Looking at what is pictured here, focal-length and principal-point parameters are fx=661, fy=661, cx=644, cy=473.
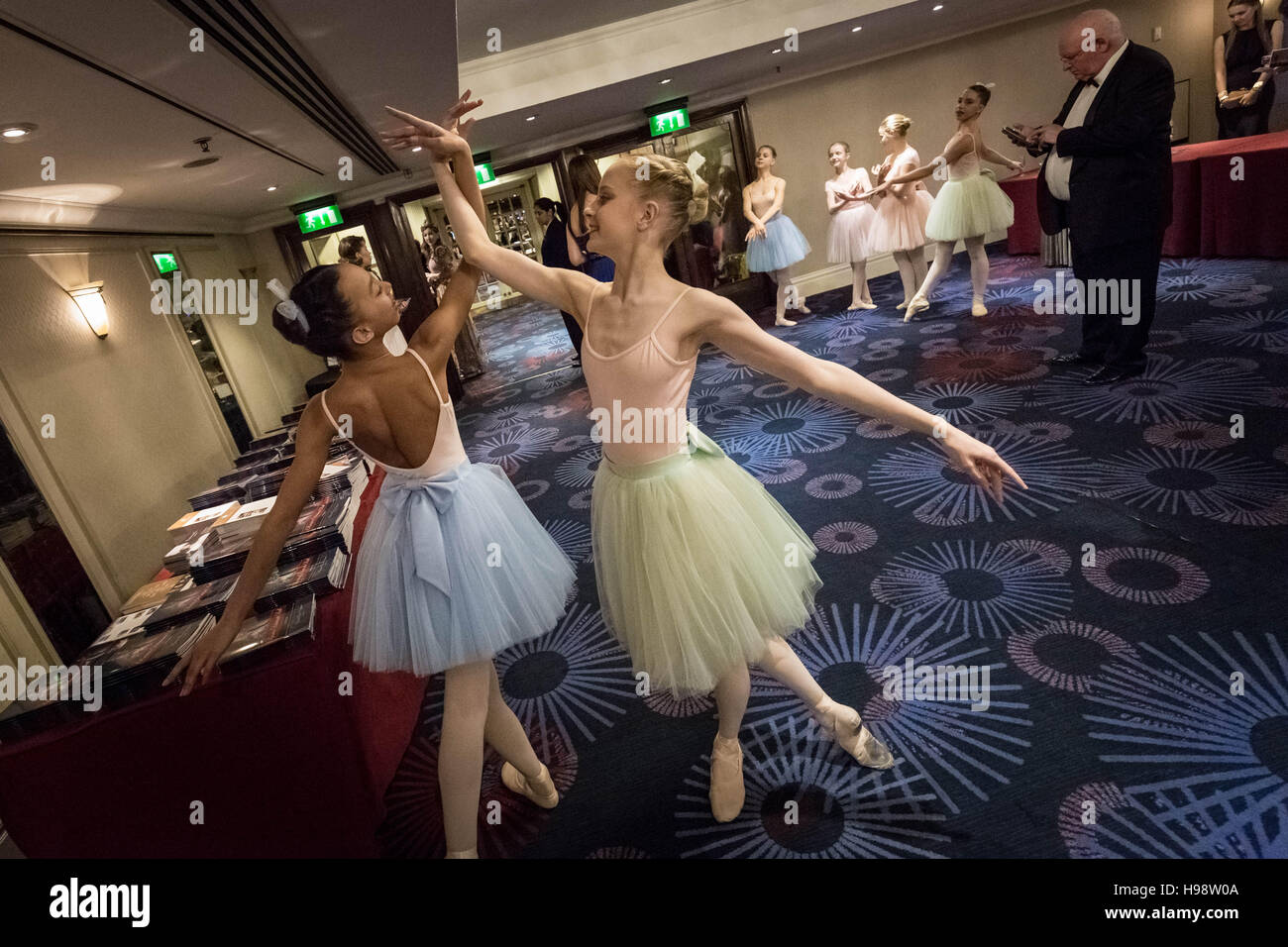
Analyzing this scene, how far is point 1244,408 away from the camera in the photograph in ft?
10.1

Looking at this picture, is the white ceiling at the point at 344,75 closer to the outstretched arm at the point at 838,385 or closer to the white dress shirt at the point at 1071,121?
the outstretched arm at the point at 838,385

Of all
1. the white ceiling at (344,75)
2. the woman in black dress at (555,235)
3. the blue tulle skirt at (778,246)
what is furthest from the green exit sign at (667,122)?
the woman in black dress at (555,235)

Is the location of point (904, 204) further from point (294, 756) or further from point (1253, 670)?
point (294, 756)

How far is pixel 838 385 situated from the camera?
4.78 feet

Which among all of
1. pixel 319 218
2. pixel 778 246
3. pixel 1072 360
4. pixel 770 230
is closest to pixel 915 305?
pixel 778 246

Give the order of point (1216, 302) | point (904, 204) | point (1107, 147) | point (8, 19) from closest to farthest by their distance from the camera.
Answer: point (8, 19), point (1107, 147), point (1216, 302), point (904, 204)

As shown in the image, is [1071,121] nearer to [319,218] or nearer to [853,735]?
[853,735]

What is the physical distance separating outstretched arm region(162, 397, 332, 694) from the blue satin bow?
0.64ft

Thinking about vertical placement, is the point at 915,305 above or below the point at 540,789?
above

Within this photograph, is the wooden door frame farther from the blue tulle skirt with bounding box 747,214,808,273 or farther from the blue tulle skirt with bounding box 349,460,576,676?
the blue tulle skirt with bounding box 349,460,576,676

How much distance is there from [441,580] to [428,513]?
0.54ft

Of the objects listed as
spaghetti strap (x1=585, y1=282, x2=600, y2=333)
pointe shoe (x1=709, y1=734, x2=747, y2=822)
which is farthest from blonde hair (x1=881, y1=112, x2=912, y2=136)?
pointe shoe (x1=709, y1=734, x2=747, y2=822)
